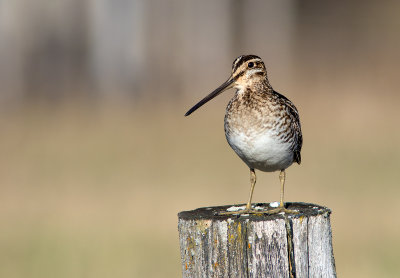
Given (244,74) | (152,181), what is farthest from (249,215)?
(152,181)

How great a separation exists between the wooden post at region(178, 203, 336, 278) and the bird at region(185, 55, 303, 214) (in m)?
1.30

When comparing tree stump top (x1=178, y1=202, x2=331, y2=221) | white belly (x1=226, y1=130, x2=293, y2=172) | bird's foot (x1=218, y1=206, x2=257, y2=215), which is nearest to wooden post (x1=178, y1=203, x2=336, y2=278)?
tree stump top (x1=178, y1=202, x2=331, y2=221)

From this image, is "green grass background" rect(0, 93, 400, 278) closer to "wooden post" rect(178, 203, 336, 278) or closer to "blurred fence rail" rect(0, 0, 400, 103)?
"blurred fence rail" rect(0, 0, 400, 103)

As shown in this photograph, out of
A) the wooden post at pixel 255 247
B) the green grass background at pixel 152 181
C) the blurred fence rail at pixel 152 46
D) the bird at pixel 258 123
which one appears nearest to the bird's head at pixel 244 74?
the bird at pixel 258 123

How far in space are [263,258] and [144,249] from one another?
18.3ft

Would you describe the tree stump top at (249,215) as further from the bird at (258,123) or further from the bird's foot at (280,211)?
the bird at (258,123)

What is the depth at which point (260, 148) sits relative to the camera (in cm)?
608

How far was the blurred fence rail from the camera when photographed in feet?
76.3

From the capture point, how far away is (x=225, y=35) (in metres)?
25.1

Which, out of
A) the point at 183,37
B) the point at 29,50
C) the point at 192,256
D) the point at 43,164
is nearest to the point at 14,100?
the point at 29,50

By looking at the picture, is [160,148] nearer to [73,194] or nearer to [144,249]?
[73,194]

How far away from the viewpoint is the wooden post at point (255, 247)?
4.47 m

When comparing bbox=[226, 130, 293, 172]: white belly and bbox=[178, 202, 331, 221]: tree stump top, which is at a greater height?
bbox=[226, 130, 293, 172]: white belly

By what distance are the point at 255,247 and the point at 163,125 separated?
12.7 metres
